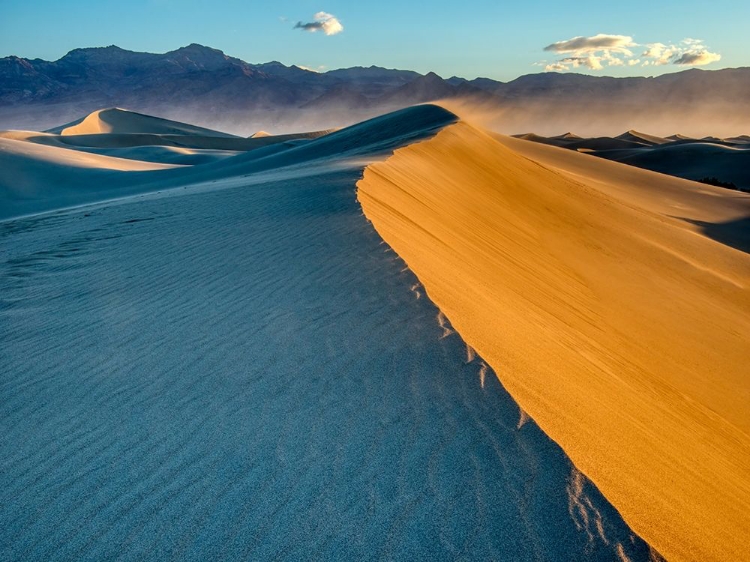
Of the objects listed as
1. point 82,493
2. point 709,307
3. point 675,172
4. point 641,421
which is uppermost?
point 82,493

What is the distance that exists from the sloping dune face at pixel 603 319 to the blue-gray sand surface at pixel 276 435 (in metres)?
0.26

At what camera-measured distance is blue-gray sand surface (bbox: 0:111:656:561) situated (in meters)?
2.06

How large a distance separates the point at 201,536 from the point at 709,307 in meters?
8.40

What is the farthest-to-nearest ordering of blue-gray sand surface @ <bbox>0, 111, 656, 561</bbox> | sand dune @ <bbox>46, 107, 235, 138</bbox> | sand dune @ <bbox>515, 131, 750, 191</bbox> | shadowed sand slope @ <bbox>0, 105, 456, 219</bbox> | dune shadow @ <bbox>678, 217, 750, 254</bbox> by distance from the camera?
sand dune @ <bbox>46, 107, 235, 138</bbox>, sand dune @ <bbox>515, 131, 750, 191</bbox>, shadowed sand slope @ <bbox>0, 105, 456, 219</bbox>, dune shadow @ <bbox>678, 217, 750, 254</bbox>, blue-gray sand surface @ <bbox>0, 111, 656, 561</bbox>

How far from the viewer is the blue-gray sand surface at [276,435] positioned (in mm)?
2064

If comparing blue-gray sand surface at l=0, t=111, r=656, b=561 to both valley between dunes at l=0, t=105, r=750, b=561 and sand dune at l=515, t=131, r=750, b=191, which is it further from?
sand dune at l=515, t=131, r=750, b=191

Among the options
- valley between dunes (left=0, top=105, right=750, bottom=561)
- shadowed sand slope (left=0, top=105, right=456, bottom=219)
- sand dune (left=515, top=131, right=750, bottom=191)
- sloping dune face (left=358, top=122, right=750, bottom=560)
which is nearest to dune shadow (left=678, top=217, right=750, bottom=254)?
sloping dune face (left=358, top=122, right=750, bottom=560)

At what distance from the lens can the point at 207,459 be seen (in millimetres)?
2494

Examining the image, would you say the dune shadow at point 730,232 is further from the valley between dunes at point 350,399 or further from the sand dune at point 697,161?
the sand dune at point 697,161

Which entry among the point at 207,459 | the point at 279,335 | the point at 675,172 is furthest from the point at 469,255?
the point at 675,172

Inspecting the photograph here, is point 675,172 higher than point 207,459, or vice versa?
point 207,459

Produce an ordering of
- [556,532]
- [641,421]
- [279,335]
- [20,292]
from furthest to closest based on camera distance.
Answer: [20,292], [279,335], [641,421], [556,532]

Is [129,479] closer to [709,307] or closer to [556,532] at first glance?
[556,532]

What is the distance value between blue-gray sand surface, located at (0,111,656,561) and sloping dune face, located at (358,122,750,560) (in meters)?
0.26
